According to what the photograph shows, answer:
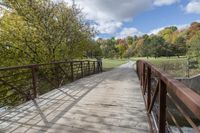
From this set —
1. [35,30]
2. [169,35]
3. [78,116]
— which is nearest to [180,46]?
[169,35]

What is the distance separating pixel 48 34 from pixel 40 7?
61.0 inches

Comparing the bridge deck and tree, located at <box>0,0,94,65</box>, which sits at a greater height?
tree, located at <box>0,0,94,65</box>

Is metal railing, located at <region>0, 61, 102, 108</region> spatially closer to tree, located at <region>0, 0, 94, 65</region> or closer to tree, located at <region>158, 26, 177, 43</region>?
tree, located at <region>0, 0, 94, 65</region>

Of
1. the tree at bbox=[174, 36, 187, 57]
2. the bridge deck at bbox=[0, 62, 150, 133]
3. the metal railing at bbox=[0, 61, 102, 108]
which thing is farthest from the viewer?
the tree at bbox=[174, 36, 187, 57]

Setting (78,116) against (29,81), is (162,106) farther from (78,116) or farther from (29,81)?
(29,81)

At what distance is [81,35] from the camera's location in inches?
618

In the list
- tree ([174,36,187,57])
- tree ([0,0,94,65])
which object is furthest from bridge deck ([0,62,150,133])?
tree ([174,36,187,57])

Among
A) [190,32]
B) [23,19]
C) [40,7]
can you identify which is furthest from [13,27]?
[190,32]

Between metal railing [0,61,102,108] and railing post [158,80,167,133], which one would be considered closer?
railing post [158,80,167,133]

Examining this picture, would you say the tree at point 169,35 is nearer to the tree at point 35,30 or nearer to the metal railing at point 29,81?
the tree at point 35,30

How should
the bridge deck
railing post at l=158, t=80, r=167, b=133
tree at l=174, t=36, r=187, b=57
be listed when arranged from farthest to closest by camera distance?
1. tree at l=174, t=36, r=187, b=57
2. the bridge deck
3. railing post at l=158, t=80, r=167, b=133

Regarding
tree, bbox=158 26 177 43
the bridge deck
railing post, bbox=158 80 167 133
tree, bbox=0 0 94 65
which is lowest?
the bridge deck

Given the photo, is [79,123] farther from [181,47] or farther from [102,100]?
[181,47]

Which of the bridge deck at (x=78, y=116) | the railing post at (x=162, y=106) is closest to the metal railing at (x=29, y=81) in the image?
the bridge deck at (x=78, y=116)
